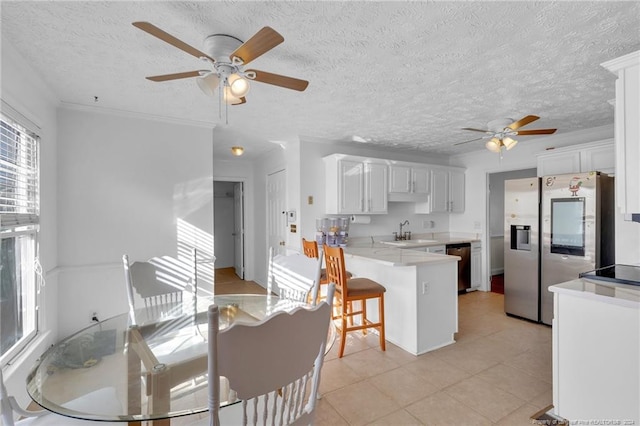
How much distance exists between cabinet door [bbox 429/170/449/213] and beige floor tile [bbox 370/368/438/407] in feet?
10.4

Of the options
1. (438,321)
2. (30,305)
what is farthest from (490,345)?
(30,305)

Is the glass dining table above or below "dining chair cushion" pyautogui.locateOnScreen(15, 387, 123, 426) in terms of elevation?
above

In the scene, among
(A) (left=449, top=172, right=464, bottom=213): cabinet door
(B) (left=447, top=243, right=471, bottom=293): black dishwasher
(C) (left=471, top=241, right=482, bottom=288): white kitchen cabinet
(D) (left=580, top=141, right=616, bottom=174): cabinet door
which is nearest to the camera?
(D) (left=580, top=141, right=616, bottom=174): cabinet door

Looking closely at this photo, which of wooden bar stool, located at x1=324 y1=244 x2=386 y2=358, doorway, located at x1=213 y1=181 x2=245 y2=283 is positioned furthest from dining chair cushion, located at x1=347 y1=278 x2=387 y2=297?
doorway, located at x1=213 y1=181 x2=245 y2=283

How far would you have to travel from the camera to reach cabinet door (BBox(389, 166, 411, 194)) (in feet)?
15.1

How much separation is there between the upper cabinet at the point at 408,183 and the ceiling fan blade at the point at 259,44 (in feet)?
11.0

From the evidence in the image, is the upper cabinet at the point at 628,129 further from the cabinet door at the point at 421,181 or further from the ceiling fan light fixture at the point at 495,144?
the cabinet door at the point at 421,181

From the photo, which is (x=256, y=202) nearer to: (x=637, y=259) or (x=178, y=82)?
(x=178, y=82)

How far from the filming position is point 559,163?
151 inches

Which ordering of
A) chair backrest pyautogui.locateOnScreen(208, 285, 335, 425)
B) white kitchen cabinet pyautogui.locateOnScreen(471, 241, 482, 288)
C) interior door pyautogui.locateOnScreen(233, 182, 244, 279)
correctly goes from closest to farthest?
chair backrest pyautogui.locateOnScreen(208, 285, 335, 425)
white kitchen cabinet pyautogui.locateOnScreen(471, 241, 482, 288)
interior door pyautogui.locateOnScreen(233, 182, 244, 279)

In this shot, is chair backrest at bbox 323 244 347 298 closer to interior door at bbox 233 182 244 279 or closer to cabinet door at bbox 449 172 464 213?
cabinet door at bbox 449 172 464 213

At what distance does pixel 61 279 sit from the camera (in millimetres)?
2822

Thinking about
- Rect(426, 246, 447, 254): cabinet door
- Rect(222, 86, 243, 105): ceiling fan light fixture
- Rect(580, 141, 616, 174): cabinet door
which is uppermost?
Rect(222, 86, 243, 105): ceiling fan light fixture

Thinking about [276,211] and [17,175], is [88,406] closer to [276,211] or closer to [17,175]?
[17,175]
